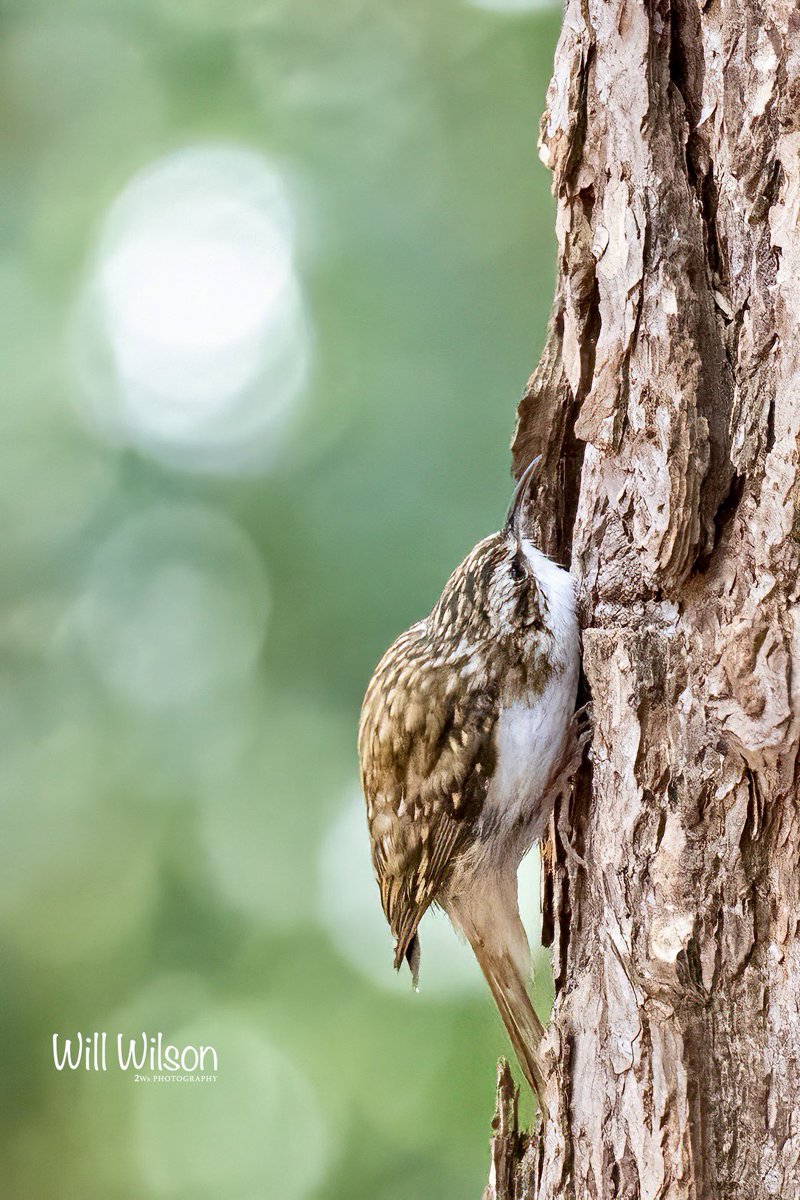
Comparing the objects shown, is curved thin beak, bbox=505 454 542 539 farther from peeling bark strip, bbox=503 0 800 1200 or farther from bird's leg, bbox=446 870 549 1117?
bird's leg, bbox=446 870 549 1117

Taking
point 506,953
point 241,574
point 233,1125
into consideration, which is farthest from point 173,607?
point 506,953

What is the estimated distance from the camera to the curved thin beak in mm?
1461

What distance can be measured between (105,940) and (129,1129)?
448mm

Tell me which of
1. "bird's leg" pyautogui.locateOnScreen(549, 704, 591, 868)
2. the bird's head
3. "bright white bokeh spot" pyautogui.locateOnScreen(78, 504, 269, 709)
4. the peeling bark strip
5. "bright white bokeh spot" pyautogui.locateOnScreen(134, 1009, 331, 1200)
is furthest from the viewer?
"bright white bokeh spot" pyautogui.locateOnScreen(78, 504, 269, 709)

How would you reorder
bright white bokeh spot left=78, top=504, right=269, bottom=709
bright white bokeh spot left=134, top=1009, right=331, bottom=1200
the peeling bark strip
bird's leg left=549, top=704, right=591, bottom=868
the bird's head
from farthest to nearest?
bright white bokeh spot left=78, top=504, right=269, bottom=709 → bright white bokeh spot left=134, top=1009, right=331, bottom=1200 → the bird's head → bird's leg left=549, top=704, right=591, bottom=868 → the peeling bark strip

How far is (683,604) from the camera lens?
3.67ft

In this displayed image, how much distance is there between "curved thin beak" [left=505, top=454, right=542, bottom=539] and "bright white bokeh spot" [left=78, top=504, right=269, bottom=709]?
4.06ft

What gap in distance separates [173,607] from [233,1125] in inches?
50.1

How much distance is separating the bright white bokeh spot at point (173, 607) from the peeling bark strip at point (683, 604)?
1489 millimetres

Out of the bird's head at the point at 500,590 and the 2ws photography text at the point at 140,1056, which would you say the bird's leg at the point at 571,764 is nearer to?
the bird's head at the point at 500,590

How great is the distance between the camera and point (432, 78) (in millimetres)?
2715

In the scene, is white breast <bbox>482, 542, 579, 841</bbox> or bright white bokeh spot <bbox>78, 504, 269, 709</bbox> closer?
white breast <bbox>482, 542, 579, 841</bbox>

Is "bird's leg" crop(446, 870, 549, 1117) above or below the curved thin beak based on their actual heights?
below

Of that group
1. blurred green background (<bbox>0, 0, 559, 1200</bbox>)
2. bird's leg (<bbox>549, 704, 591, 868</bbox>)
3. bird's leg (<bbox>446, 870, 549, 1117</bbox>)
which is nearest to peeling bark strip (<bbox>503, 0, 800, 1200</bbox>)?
bird's leg (<bbox>549, 704, 591, 868</bbox>)
